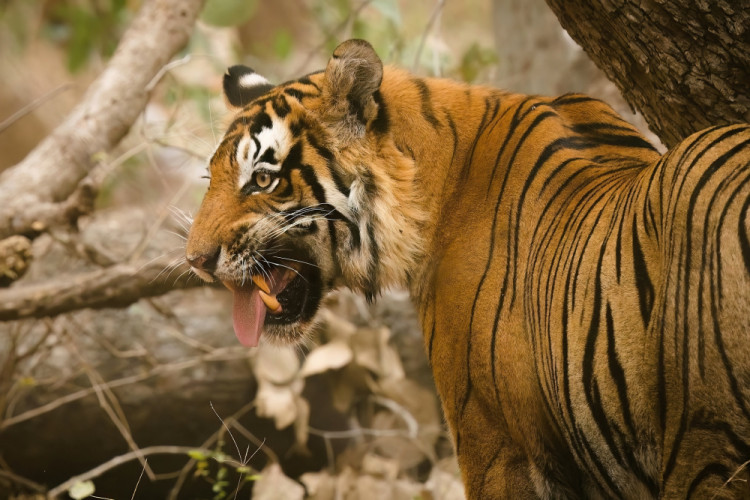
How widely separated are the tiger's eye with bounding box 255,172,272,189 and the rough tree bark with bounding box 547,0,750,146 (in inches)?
41.0

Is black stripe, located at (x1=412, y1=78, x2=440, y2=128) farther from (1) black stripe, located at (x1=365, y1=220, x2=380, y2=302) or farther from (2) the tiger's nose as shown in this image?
(2) the tiger's nose

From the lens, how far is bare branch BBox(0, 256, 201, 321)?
330cm

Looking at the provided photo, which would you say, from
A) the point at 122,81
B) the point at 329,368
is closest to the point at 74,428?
the point at 329,368

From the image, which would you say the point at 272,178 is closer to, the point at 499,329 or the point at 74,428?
→ the point at 499,329

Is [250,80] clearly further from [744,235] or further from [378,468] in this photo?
[378,468]

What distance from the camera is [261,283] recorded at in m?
2.53

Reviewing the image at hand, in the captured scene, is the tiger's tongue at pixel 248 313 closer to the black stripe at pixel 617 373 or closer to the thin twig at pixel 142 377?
the black stripe at pixel 617 373

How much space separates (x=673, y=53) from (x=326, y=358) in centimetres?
248

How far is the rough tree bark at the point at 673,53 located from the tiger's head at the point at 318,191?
676 millimetres

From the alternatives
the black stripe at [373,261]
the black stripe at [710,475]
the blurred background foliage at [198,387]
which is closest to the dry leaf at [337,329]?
the blurred background foliage at [198,387]

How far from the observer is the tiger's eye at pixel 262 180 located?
2.42 metres

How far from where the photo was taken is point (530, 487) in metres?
2.10

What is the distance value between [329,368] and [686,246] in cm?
292

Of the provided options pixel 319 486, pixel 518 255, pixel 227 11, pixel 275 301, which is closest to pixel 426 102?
pixel 518 255
